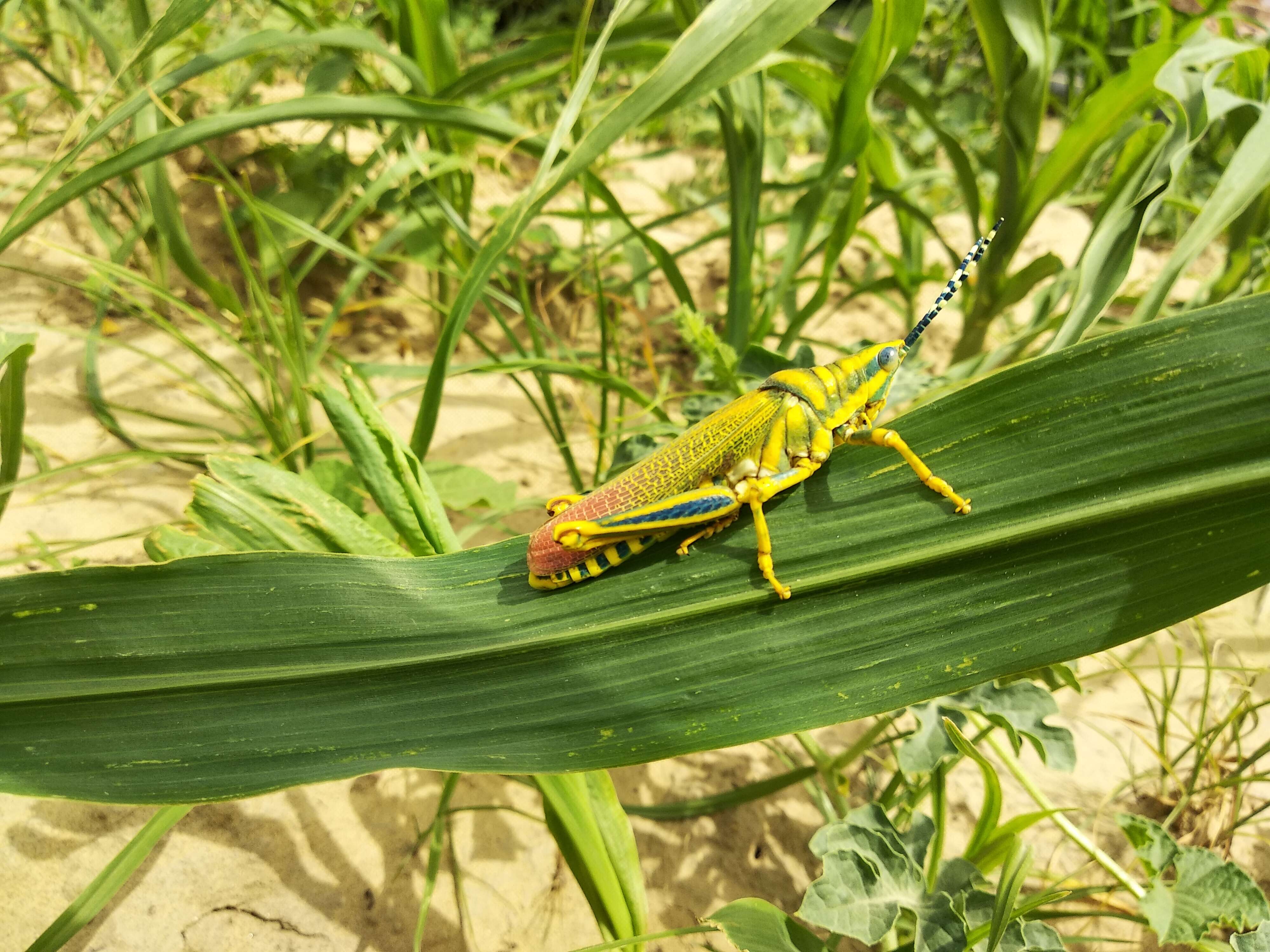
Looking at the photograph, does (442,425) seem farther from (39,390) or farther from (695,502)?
(695,502)

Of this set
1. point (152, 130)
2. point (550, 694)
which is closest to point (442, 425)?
point (152, 130)

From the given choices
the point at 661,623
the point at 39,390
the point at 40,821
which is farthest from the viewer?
the point at 39,390

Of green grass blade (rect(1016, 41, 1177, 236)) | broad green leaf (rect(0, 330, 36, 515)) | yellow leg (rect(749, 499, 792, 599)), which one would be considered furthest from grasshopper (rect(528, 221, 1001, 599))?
green grass blade (rect(1016, 41, 1177, 236))

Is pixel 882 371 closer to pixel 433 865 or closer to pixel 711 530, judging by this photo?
pixel 711 530

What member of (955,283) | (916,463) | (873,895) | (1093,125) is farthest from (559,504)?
(1093,125)

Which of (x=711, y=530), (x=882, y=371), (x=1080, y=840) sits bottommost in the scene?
(x=1080, y=840)

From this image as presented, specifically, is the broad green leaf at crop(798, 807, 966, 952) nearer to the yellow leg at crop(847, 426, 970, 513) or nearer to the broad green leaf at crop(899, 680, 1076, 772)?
the broad green leaf at crop(899, 680, 1076, 772)

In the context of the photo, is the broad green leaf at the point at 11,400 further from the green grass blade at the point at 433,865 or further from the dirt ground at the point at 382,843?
the green grass blade at the point at 433,865

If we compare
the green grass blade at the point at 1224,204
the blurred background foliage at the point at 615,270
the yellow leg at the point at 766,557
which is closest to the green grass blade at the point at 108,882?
the blurred background foliage at the point at 615,270
